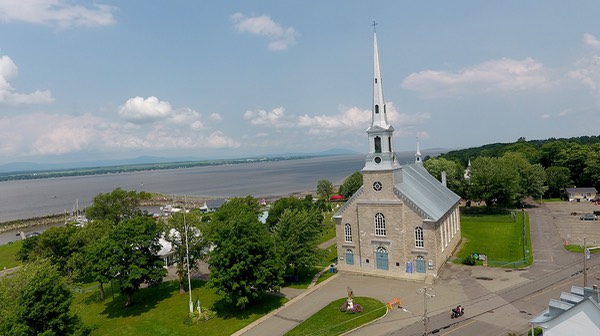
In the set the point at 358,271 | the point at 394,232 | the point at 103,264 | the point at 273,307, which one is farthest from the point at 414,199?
the point at 103,264

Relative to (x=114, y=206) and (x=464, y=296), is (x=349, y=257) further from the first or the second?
(x=114, y=206)

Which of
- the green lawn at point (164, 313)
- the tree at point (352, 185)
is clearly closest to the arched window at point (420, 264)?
the green lawn at point (164, 313)

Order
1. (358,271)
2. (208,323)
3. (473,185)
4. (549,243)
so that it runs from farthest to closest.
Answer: (473,185) < (549,243) < (358,271) < (208,323)

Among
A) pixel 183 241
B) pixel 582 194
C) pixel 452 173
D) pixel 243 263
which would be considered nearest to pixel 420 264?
pixel 243 263

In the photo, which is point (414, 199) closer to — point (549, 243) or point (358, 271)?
point (358, 271)

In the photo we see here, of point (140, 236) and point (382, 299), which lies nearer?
point (382, 299)

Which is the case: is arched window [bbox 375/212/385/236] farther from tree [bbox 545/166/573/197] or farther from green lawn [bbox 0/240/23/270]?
tree [bbox 545/166/573/197]

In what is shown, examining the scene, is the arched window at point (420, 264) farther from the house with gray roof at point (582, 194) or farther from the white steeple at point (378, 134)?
the house with gray roof at point (582, 194)
